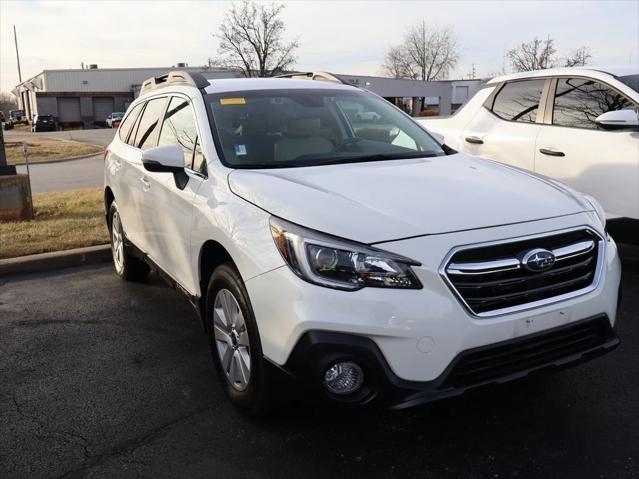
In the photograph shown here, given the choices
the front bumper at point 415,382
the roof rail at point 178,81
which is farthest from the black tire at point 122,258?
the front bumper at point 415,382

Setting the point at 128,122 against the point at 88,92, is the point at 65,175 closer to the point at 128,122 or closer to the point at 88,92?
the point at 128,122

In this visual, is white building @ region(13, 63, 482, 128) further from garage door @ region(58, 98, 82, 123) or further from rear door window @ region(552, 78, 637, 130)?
rear door window @ region(552, 78, 637, 130)

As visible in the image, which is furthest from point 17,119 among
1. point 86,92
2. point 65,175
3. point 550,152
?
point 550,152

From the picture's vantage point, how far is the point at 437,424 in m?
2.99

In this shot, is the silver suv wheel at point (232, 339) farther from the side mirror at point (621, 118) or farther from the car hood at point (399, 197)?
the side mirror at point (621, 118)

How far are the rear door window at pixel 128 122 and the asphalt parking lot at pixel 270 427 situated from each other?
6.92 ft

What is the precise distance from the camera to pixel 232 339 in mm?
3023

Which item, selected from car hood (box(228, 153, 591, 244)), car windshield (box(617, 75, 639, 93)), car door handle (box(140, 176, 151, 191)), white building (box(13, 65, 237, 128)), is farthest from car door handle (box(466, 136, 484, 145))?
white building (box(13, 65, 237, 128))

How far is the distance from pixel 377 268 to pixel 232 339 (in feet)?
3.20

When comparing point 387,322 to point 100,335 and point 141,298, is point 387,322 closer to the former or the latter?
point 100,335

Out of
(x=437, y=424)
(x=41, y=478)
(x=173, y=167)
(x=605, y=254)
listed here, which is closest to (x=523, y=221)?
(x=605, y=254)

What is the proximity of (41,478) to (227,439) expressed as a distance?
2.72ft

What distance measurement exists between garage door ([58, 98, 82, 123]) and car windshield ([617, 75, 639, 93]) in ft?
256

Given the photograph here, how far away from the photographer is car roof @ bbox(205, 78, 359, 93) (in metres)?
4.04
